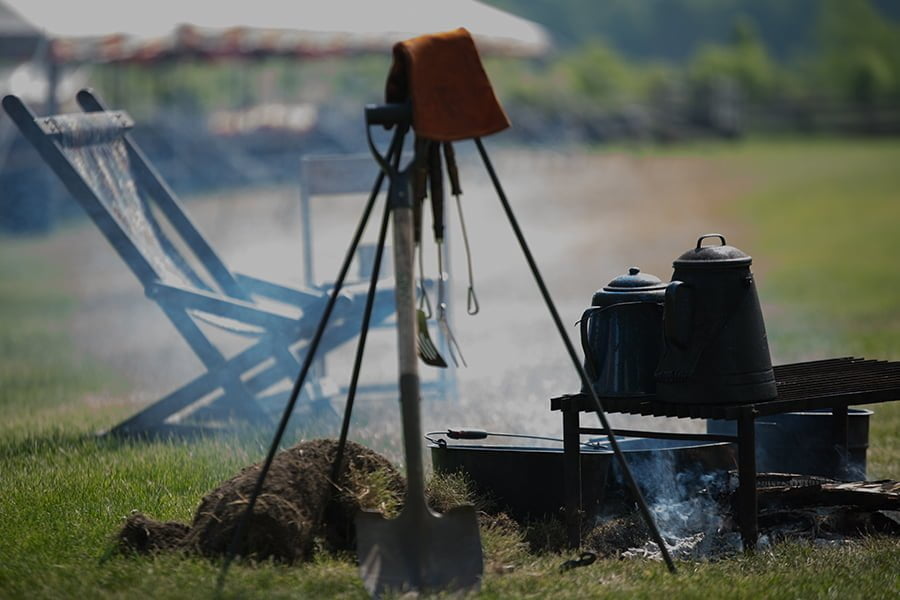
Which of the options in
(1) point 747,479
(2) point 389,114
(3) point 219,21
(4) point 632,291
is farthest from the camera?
(3) point 219,21

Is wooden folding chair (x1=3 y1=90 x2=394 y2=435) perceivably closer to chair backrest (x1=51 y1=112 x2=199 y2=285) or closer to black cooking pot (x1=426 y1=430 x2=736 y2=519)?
chair backrest (x1=51 y1=112 x2=199 y2=285)

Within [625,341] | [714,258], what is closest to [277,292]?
[625,341]

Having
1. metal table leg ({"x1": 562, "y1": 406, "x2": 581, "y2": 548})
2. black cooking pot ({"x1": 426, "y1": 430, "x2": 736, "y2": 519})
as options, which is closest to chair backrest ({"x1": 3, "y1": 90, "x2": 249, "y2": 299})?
black cooking pot ({"x1": 426, "y1": 430, "x2": 736, "y2": 519})

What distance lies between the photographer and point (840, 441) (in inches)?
214

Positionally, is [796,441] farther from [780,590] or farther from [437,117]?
[437,117]

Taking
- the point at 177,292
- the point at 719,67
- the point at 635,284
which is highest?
the point at 719,67

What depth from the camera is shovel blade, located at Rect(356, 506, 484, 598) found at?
13.3 feet

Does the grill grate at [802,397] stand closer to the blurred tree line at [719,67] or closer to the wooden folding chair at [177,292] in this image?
the wooden folding chair at [177,292]

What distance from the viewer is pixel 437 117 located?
425 cm

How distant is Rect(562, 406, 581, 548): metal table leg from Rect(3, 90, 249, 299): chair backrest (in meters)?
2.60

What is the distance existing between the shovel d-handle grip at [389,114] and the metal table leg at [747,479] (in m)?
1.43

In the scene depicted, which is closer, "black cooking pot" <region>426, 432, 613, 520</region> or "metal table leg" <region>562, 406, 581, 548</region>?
"metal table leg" <region>562, 406, 581, 548</region>

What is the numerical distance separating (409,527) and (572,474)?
82cm

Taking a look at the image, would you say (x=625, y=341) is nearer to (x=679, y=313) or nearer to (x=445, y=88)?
(x=679, y=313)
